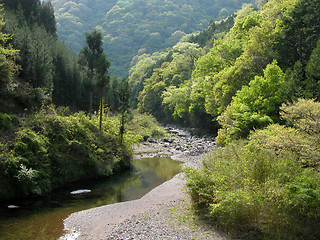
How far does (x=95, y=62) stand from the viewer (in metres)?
27.7

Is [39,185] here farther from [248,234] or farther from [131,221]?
[248,234]

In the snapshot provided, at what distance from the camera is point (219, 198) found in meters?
9.80

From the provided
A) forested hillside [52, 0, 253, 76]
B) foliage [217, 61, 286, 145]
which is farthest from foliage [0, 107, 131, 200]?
forested hillside [52, 0, 253, 76]

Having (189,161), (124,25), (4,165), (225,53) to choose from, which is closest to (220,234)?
(4,165)

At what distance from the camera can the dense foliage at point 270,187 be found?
8.54 m

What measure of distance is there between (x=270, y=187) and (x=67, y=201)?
11420 mm

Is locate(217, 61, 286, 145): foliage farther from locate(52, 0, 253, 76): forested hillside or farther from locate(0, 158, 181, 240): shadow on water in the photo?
locate(52, 0, 253, 76): forested hillside

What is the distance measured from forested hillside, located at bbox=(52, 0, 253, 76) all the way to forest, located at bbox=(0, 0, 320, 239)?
269 feet

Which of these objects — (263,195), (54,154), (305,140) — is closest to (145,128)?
(54,154)

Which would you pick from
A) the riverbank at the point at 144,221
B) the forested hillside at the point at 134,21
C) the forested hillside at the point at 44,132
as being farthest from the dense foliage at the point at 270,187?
the forested hillside at the point at 134,21

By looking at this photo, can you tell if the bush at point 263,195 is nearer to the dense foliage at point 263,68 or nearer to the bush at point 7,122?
the dense foliage at point 263,68

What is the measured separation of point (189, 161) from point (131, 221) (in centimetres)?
1554

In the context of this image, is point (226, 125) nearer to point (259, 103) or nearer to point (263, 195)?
point (259, 103)

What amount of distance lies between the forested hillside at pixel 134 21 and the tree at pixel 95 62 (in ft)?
293
